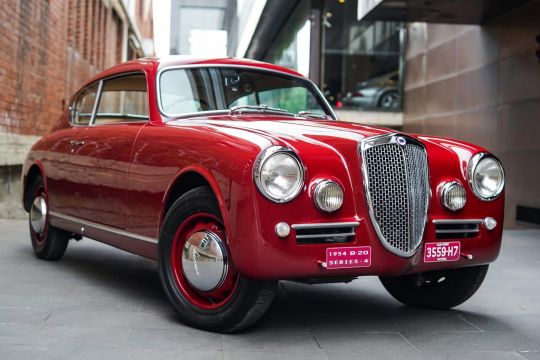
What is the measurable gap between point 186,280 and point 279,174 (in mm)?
897

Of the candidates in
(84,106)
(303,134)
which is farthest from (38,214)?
(303,134)

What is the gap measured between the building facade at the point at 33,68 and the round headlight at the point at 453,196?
23.8ft

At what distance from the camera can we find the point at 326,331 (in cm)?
406

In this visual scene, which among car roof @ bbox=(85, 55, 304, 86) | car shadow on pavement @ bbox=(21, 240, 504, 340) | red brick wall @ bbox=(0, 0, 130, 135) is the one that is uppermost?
red brick wall @ bbox=(0, 0, 130, 135)

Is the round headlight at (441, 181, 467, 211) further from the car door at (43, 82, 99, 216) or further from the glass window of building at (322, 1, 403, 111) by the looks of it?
the glass window of building at (322, 1, 403, 111)

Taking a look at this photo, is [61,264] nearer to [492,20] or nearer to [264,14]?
[492,20]

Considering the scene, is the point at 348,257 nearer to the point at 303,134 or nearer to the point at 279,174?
the point at 279,174

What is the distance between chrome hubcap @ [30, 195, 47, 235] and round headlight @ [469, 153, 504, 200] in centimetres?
367

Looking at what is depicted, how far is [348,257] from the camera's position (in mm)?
3680

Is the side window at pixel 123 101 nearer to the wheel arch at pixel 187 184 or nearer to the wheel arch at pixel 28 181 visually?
the wheel arch at pixel 187 184

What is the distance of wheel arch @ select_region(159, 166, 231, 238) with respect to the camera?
385cm

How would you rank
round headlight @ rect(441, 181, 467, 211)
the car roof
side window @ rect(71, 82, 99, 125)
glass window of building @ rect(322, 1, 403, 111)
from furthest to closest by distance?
glass window of building @ rect(322, 1, 403, 111)
side window @ rect(71, 82, 99, 125)
the car roof
round headlight @ rect(441, 181, 467, 211)

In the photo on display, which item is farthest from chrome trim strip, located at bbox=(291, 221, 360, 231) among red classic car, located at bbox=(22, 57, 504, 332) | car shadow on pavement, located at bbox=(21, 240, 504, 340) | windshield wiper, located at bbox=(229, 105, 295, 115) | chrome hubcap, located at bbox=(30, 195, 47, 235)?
chrome hubcap, located at bbox=(30, 195, 47, 235)

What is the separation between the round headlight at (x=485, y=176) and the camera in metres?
4.24
